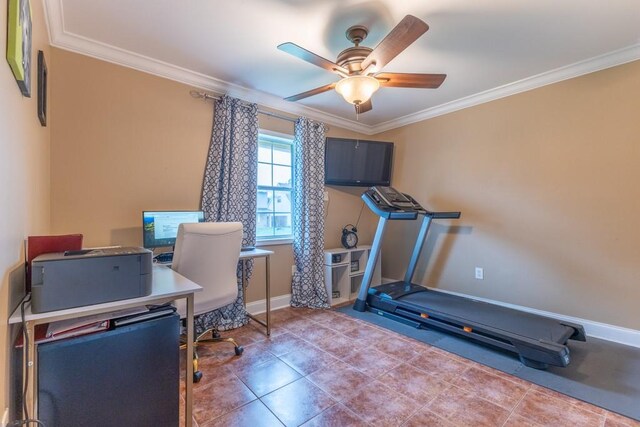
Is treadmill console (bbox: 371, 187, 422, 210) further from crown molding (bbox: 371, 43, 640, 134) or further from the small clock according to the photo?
crown molding (bbox: 371, 43, 640, 134)

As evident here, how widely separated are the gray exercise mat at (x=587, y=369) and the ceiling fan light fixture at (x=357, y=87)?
82.7 inches

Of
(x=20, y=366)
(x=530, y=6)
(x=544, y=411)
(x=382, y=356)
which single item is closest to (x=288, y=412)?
(x=382, y=356)

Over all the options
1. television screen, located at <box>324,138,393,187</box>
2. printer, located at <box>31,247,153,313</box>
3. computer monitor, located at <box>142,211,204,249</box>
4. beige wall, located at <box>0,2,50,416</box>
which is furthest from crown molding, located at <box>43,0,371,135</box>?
printer, located at <box>31,247,153,313</box>

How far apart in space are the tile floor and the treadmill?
0.92ft

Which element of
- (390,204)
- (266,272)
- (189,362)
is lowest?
(189,362)

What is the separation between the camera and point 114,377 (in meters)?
1.25

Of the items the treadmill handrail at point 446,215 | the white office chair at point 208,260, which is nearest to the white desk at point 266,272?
the white office chair at point 208,260

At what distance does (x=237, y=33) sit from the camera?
2170 mm

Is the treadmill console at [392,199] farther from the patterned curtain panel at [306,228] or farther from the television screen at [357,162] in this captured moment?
the patterned curtain panel at [306,228]

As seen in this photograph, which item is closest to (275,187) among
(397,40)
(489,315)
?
(397,40)

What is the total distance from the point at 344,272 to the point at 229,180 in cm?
190

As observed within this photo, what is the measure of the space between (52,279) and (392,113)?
3725 mm

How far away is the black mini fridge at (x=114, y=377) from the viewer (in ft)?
3.70

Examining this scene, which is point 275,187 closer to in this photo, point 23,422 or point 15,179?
point 15,179
